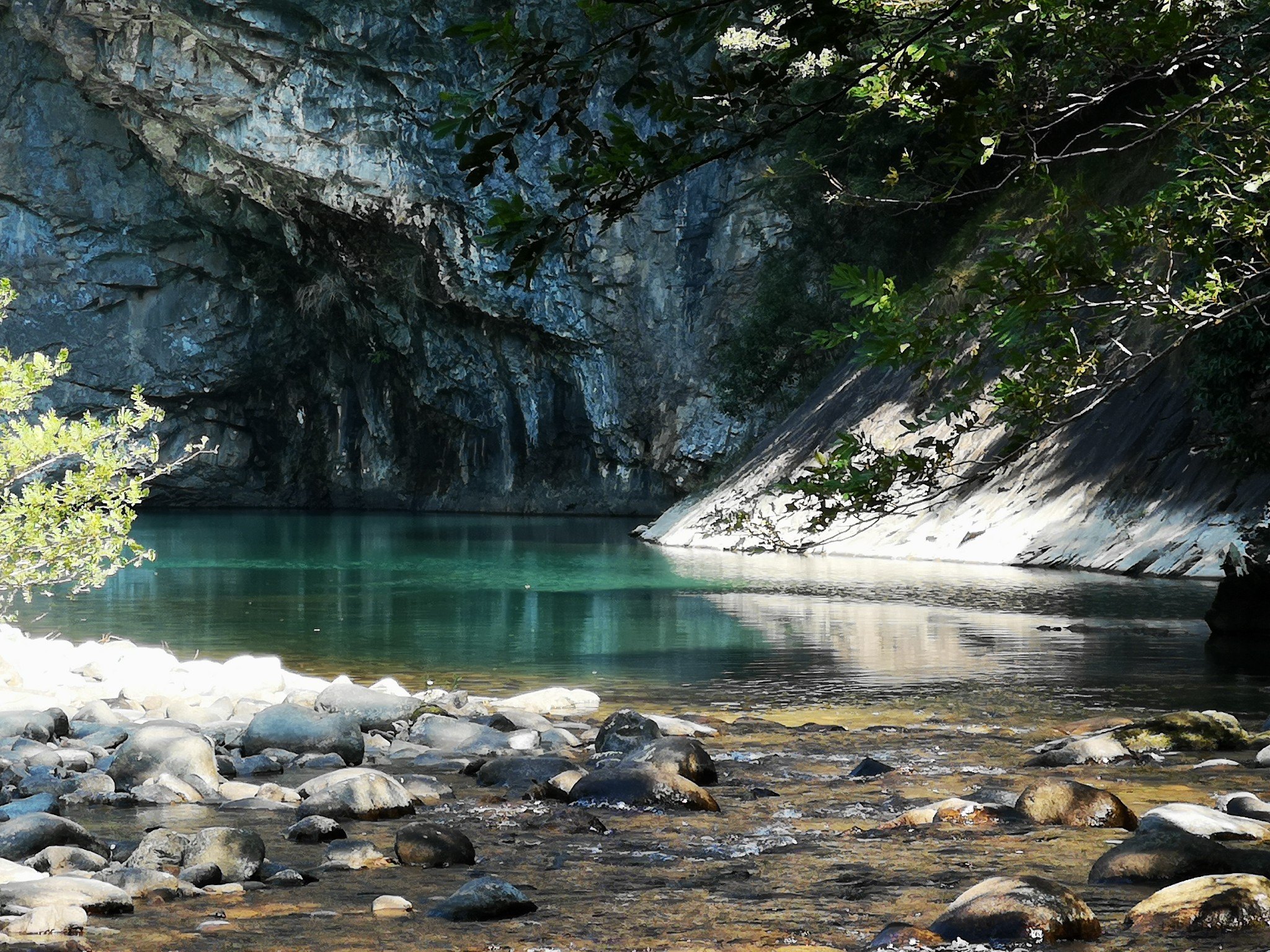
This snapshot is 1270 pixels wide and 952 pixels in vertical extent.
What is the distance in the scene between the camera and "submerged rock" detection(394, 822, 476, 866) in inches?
246

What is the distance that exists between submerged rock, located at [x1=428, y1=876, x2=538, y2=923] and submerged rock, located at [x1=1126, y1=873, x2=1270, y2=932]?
230cm

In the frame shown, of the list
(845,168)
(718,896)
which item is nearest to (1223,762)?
(718,896)

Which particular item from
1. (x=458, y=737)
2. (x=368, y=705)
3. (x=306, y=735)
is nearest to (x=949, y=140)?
(x=458, y=737)

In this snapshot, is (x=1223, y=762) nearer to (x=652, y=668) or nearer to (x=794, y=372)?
(x=652, y=668)

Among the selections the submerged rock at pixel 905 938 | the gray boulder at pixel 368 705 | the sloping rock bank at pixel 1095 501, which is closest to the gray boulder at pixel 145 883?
the submerged rock at pixel 905 938

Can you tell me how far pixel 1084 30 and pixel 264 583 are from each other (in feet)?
72.4

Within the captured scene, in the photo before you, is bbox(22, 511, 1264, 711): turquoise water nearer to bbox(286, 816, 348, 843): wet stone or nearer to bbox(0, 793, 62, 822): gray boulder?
bbox(286, 816, 348, 843): wet stone

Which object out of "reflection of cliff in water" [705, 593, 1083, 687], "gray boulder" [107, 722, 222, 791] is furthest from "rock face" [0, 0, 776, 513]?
"gray boulder" [107, 722, 222, 791]

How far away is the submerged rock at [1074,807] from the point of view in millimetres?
6785

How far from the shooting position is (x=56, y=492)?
38.7 ft

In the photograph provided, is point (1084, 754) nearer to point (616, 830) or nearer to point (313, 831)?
point (616, 830)

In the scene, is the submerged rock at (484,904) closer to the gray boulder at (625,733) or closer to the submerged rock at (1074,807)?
the submerged rock at (1074,807)

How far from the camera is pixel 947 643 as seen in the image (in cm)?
1547

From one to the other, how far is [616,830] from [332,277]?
178ft
